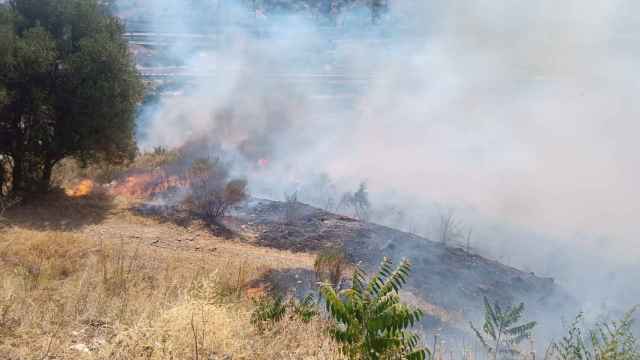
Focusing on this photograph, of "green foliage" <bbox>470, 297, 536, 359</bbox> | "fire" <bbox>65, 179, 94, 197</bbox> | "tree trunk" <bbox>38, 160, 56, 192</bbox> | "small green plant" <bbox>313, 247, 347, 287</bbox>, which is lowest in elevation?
"fire" <bbox>65, 179, 94, 197</bbox>

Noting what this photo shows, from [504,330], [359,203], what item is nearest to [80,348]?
[504,330]

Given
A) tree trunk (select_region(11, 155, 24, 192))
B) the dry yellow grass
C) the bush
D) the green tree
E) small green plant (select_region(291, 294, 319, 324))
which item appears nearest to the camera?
the dry yellow grass

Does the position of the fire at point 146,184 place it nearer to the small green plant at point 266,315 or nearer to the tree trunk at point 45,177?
the tree trunk at point 45,177

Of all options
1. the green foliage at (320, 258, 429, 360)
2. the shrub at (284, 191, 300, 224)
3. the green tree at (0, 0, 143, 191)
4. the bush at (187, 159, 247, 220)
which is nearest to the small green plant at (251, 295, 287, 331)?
the green foliage at (320, 258, 429, 360)

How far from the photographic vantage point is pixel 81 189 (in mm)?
11500

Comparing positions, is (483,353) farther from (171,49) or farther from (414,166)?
(171,49)

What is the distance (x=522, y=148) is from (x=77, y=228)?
1064cm

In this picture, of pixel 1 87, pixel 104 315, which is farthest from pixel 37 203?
pixel 104 315

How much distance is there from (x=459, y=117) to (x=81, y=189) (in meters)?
10.5

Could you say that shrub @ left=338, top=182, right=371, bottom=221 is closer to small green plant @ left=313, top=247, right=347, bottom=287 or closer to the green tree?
small green plant @ left=313, top=247, right=347, bottom=287

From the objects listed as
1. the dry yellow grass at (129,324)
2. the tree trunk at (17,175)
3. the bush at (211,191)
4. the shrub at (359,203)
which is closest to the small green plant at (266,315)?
the dry yellow grass at (129,324)

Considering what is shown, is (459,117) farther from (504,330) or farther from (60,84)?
(504,330)

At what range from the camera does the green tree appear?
9297 millimetres

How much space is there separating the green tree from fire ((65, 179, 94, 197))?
68 centimetres
